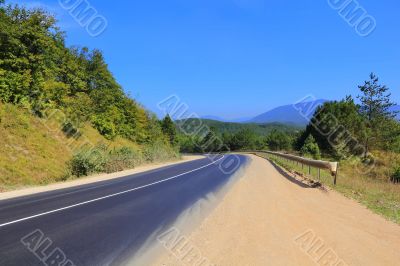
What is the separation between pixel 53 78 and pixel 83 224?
26093 mm

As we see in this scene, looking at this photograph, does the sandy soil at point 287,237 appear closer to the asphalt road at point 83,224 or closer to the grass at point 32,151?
the asphalt road at point 83,224

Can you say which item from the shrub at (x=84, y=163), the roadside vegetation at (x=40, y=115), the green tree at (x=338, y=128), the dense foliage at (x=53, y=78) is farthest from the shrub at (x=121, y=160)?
the green tree at (x=338, y=128)

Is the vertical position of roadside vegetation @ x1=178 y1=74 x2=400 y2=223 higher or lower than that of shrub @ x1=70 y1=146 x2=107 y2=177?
higher

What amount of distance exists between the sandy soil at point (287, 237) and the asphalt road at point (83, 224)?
0.74 metres

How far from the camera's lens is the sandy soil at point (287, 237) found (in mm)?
6496

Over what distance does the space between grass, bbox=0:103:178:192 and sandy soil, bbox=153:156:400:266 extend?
1088cm

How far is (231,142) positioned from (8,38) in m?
126

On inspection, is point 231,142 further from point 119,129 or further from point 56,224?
point 56,224

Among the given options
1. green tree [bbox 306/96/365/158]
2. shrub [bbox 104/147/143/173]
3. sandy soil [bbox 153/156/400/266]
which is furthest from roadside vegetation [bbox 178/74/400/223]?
sandy soil [bbox 153/156/400/266]

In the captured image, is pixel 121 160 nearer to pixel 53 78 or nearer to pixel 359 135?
pixel 53 78

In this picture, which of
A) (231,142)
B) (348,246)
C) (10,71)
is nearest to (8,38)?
(10,71)

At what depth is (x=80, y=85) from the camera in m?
40.7

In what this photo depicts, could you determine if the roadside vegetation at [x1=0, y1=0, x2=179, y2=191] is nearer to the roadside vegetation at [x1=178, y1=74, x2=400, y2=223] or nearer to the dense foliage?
the dense foliage

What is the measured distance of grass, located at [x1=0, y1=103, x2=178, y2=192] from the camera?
20344mm
